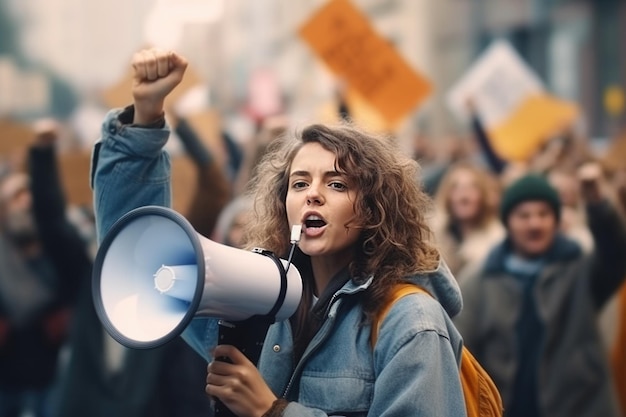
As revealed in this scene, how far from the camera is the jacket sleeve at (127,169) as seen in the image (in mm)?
2936

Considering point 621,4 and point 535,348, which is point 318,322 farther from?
point 621,4

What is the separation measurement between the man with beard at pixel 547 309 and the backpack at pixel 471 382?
2330 mm

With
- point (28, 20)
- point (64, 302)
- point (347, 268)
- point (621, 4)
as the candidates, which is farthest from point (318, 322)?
point (28, 20)

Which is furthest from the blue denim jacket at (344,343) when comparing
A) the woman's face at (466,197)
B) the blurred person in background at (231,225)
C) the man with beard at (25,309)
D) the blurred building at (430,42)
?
the blurred building at (430,42)

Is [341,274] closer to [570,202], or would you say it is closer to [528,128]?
[570,202]

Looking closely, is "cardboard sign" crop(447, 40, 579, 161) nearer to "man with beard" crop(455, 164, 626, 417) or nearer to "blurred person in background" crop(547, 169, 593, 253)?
"blurred person in background" crop(547, 169, 593, 253)

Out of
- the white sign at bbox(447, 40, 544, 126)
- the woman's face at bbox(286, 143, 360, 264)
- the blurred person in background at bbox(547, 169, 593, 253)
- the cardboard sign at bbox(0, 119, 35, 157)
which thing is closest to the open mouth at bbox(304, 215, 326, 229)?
the woman's face at bbox(286, 143, 360, 264)

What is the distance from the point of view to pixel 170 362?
5.10 metres

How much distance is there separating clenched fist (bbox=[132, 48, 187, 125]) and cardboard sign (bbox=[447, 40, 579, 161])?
603 centimetres

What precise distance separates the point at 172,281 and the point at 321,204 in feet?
1.24

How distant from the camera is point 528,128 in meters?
8.98

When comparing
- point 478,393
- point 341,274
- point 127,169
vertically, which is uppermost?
point 127,169

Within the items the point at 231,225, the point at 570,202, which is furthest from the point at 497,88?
the point at 231,225

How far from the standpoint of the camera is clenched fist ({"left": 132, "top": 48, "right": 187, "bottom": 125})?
112 inches
